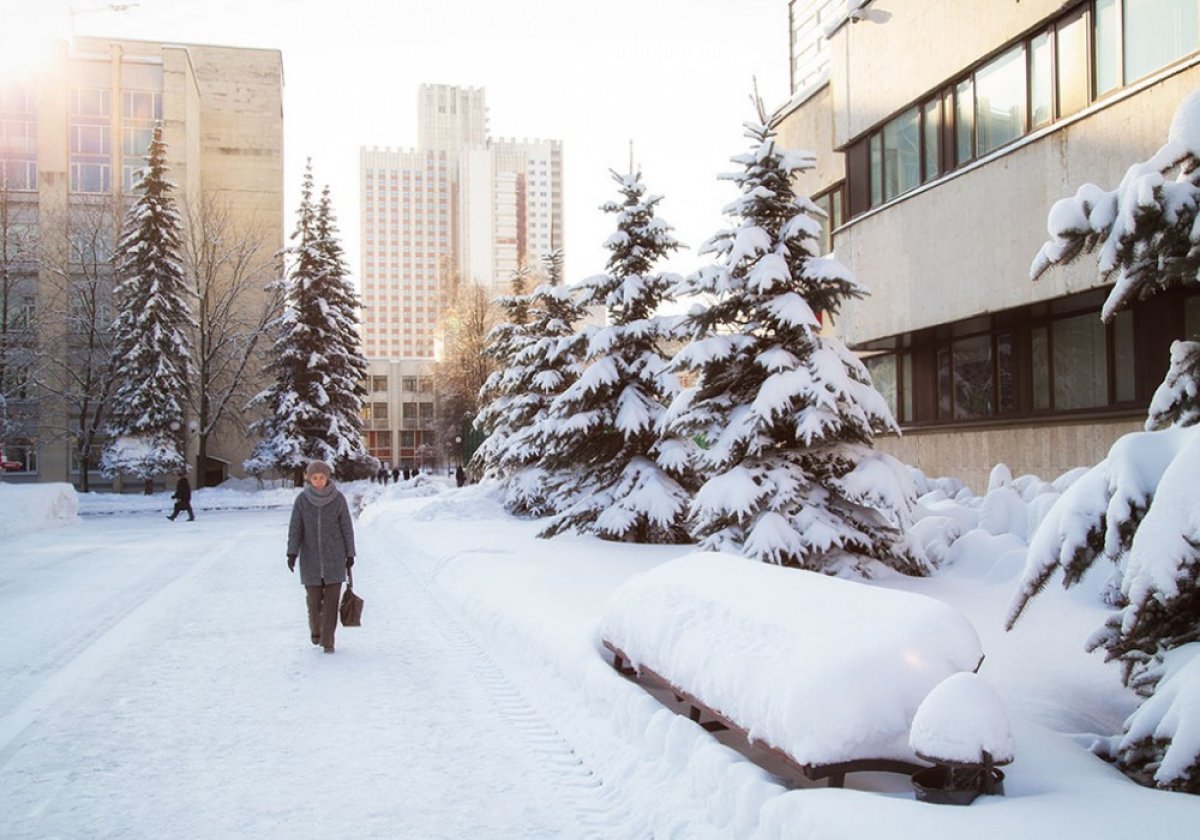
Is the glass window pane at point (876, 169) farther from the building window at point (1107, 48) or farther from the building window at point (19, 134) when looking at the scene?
the building window at point (19, 134)

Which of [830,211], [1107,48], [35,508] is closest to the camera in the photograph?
[1107,48]

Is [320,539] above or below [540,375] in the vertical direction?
below

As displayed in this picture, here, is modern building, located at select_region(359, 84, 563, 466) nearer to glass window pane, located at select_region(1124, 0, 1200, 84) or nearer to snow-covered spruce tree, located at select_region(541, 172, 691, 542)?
snow-covered spruce tree, located at select_region(541, 172, 691, 542)

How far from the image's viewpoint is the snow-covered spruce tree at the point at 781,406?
11070 millimetres

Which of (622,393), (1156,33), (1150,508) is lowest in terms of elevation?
(1150,508)

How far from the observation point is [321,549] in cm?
962

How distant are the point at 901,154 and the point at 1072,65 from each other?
4.73m

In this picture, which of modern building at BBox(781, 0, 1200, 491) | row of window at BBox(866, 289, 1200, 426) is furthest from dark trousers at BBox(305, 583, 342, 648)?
row of window at BBox(866, 289, 1200, 426)

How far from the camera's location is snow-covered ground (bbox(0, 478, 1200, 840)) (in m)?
Answer: 4.58

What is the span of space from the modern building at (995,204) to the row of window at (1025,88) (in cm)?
3

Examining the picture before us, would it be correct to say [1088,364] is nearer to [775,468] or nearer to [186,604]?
[775,468]

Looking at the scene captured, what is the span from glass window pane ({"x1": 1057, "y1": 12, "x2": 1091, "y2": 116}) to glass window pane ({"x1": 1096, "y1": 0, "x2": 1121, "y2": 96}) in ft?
0.59

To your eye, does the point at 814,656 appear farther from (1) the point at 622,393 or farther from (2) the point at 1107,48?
(1) the point at 622,393

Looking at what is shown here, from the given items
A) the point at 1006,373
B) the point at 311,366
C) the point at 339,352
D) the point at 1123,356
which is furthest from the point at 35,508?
the point at 1123,356
